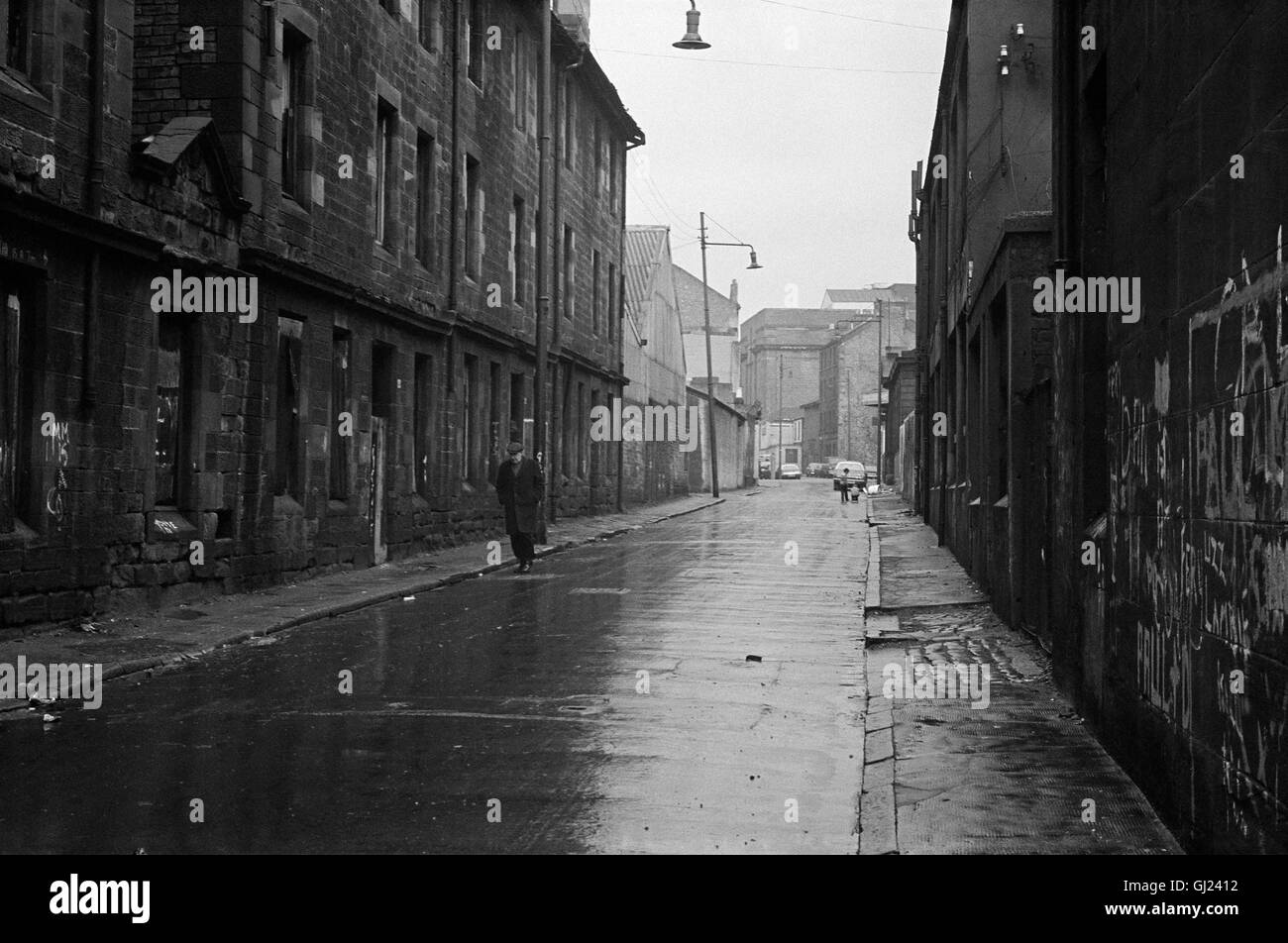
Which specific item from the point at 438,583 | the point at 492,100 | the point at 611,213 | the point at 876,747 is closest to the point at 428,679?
the point at 876,747

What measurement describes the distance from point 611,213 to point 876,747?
34182 millimetres

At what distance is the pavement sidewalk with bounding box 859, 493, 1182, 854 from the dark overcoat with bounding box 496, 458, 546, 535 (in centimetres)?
837

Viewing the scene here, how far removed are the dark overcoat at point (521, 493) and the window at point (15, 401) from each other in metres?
9.16

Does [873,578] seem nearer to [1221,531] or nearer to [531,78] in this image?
[1221,531]

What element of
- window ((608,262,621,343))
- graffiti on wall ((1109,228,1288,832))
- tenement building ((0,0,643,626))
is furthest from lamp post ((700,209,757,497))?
graffiti on wall ((1109,228,1288,832))

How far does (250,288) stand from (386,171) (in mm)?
6070

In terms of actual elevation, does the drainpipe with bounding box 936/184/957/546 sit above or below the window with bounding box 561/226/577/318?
below

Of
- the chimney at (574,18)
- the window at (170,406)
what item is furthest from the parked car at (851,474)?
the window at (170,406)

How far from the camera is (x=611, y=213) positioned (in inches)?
1622

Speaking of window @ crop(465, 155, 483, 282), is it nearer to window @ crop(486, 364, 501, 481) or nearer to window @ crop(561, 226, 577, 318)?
window @ crop(486, 364, 501, 481)

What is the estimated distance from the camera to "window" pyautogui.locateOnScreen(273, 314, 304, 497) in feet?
59.3

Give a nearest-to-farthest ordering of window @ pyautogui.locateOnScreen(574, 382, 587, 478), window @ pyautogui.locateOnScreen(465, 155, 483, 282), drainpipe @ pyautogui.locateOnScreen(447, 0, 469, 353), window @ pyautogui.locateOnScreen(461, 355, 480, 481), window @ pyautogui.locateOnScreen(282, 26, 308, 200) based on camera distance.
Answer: window @ pyautogui.locateOnScreen(282, 26, 308, 200)
drainpipe @ pyautogui.locateOnScreen(447, 0, 469, 353)
window @ pyautogui.locateOnScreen(461, 355, 480, 481)
window @ pyautogui.locateOnScreen(465, 155, 483, 282)
window @ pyautogui.locateOnScreen(574, 382, 587, 478)

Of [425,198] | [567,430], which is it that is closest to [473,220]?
[425,198]

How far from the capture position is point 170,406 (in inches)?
607
